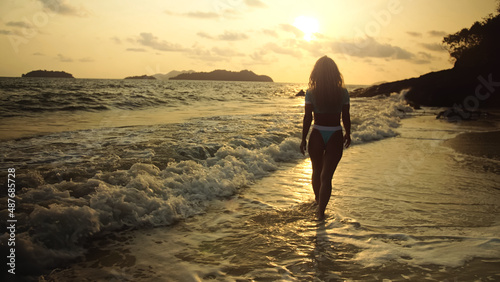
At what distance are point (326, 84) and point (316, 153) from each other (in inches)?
41.9

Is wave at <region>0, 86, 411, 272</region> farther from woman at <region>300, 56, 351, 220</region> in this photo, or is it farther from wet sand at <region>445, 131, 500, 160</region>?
wet sand at <region>445, 131, 500, 160</region>

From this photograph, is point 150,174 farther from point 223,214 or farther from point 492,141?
point 492,141

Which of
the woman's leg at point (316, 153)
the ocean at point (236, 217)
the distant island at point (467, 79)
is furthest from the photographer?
the distant island at point (467, 79)

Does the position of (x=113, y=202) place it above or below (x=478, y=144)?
below

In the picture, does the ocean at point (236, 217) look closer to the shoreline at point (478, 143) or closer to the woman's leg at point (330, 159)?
the woman's leg at point (330, 159)

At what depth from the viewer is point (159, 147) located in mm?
8617

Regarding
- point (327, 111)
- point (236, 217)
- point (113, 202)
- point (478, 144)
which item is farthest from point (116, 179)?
point (478, 144)

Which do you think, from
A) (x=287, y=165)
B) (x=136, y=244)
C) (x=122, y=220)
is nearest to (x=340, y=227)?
(x=136, y=244)

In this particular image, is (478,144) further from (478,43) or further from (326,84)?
(478,43)

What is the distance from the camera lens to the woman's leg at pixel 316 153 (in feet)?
16.2

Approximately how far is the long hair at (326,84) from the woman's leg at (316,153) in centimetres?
43

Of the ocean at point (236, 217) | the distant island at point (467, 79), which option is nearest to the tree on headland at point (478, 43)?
the distant island at point (467, 79)

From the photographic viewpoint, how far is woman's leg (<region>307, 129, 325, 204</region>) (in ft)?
16.2

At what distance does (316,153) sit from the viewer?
502 cm
